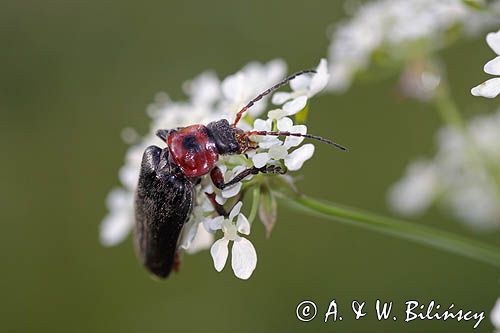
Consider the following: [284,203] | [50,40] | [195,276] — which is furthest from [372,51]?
[50,40]

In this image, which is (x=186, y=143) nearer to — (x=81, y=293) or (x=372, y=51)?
(x=372, y=51)

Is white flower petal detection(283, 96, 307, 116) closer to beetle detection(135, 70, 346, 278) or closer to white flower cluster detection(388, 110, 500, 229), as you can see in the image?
beetle detection(135, 70, 346, 278)

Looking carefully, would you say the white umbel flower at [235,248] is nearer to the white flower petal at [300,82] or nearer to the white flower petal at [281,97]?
the white flower petal at [281,97]

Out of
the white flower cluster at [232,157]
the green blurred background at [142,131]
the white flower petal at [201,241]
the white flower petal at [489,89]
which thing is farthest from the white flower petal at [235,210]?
the green blurred background at [142,131]

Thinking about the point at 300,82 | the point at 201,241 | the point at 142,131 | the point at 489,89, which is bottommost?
the point at 142,131

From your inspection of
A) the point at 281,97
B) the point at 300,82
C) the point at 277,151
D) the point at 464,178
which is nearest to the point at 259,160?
the point at 277,151

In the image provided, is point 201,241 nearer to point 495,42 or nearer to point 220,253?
point 220,253
